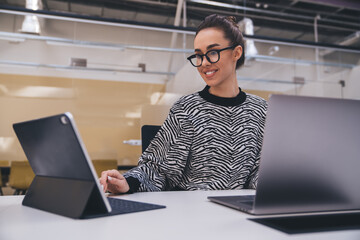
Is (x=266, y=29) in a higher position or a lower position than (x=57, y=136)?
higher

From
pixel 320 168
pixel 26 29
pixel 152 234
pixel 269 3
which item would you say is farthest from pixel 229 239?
pixel 269 3

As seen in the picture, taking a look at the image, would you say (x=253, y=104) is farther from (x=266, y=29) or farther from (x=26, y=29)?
(x=266, y=29)

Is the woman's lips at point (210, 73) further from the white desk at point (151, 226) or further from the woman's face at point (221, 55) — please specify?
the white desk at point (151, 226)

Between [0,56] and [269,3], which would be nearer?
[0,56]

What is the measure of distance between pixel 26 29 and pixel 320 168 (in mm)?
4218

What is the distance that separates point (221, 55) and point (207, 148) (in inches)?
15.0

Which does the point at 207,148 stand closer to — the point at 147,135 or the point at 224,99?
the point at 224,99

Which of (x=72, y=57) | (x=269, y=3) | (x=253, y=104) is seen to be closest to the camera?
(x=253, y=104)

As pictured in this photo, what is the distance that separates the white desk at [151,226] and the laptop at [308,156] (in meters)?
0.07

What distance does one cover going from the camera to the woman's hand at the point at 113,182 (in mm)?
881

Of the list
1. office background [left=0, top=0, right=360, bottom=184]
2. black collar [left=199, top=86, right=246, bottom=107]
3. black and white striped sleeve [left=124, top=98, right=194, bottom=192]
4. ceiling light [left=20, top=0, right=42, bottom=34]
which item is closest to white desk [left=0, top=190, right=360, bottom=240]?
black and white striped sleeve [left=124, top=98, right=194, bottom=192]

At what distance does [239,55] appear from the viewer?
1312 millimetres

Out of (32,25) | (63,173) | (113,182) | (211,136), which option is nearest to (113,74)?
(32,25)

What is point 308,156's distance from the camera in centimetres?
56
